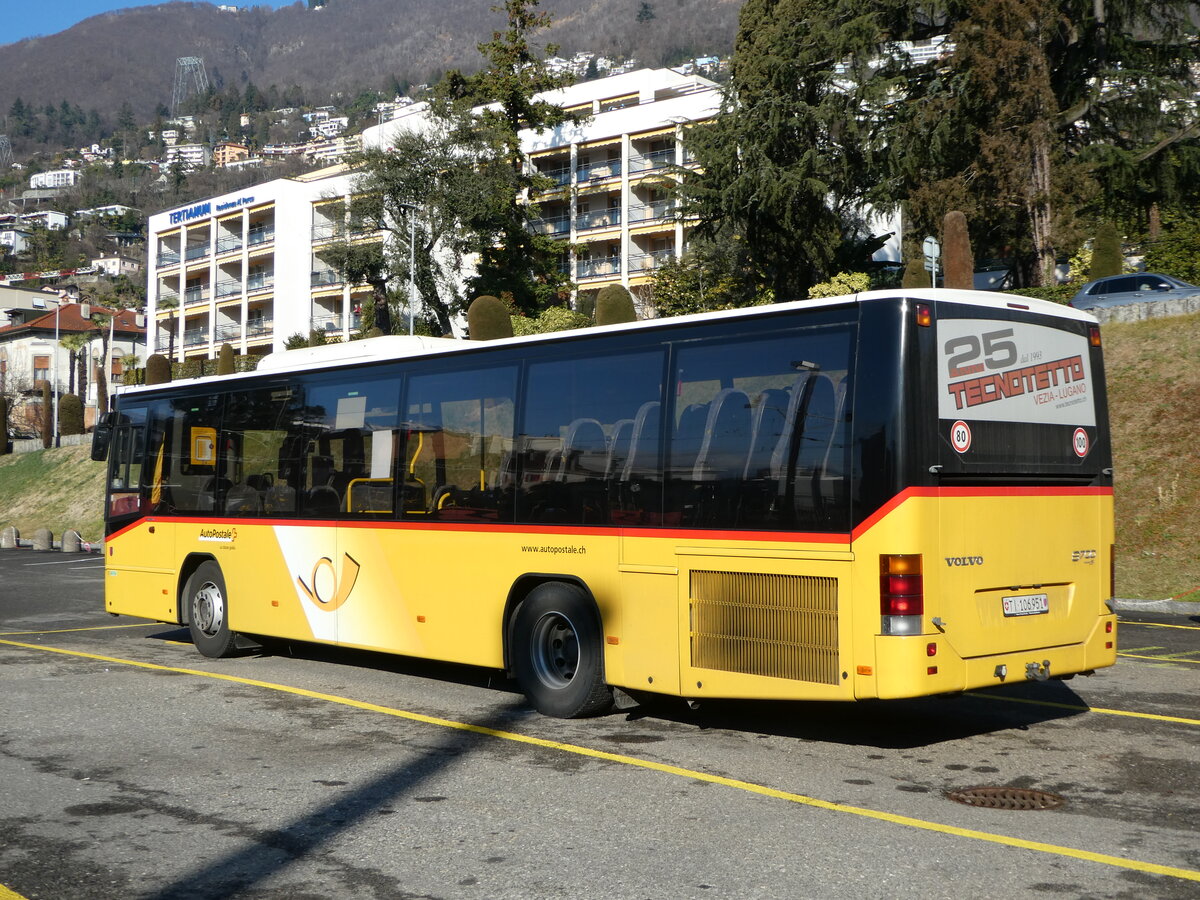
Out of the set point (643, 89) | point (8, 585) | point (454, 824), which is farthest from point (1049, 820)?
point (643, 89)

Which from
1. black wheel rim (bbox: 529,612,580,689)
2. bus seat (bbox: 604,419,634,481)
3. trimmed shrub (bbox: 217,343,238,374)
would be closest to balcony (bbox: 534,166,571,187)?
trimmed shrub (bbox: 217,343,238,374)

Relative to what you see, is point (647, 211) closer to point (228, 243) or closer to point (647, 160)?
point (647, 160)

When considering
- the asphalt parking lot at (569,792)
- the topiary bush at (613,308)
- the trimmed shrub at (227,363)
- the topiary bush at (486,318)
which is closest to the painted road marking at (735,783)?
the asphalt parking lot at (569,792)

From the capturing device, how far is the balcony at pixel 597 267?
6588cm

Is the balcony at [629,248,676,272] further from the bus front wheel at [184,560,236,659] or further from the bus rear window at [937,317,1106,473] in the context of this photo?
the bus rear window at [937,317,1106,473]

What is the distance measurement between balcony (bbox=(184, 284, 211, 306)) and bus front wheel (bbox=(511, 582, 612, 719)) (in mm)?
83289

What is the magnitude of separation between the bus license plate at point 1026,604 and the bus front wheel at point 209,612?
8365 mm

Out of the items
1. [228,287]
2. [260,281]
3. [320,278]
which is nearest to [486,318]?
[320,278]

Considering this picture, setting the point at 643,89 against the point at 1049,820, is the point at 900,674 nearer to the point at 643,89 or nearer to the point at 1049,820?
the point at 1049,820

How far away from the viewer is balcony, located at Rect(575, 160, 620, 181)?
6650cm

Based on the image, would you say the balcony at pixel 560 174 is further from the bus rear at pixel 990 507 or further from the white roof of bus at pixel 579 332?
the bus rear at pixel 990 507

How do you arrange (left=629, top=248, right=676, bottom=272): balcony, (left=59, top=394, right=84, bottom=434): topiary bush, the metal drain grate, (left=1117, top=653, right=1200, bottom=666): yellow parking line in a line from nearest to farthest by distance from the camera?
the metal drain grate → (left=1117, top=653, right=1200, bottom=666): yellow parking line → (left=629, top=248, right=676, bottom=272): balcony → (left=59, top=394, right=84, bottom=434): topiary bush

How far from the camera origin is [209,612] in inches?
530

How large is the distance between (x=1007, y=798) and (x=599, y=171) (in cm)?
6239
